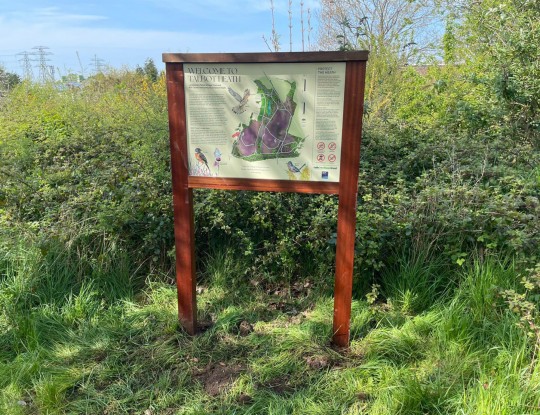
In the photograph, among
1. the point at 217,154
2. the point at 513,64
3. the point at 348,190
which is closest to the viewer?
the point at 348,190

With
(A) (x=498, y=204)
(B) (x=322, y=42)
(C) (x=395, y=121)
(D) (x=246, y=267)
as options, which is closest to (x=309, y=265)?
(D) (x=246, y=267)

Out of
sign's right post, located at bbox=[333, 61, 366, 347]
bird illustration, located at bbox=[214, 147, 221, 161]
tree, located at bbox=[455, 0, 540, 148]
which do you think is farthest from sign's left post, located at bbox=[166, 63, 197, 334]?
tree, located at bbox=[455, 0, 540, 148]

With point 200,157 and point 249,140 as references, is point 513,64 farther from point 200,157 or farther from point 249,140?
point 200,157

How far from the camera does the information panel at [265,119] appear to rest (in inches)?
92.6

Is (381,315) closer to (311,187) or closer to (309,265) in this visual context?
(309,265)

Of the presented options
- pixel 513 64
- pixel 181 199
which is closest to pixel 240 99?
pixel 181 199

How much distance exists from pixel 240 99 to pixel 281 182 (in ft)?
1.88

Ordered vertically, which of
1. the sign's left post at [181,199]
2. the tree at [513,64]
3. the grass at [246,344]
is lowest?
the grass at [246,344]

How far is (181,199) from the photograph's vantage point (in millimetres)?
2697

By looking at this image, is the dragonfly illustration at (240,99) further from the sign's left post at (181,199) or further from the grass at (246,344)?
the grass at (246,344)

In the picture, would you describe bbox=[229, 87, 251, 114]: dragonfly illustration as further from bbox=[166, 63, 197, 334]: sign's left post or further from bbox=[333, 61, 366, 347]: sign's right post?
bbox=[333, 61, 366, 347]: sign's right post

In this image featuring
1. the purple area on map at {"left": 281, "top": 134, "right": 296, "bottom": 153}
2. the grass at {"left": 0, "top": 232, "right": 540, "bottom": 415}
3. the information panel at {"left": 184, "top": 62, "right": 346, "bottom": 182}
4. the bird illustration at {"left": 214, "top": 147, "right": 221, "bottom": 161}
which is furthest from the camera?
the bird illustration at {"left": 214, "top": 147, "right": 221, "bottom": 161}

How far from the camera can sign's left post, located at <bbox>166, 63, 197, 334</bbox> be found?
99.4 inches

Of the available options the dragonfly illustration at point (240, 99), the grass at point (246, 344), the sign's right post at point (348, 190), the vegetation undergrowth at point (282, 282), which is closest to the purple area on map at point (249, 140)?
the dragonfly illustration at point (240, 99)
